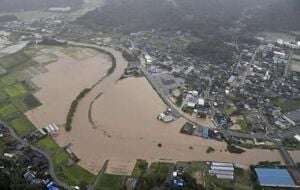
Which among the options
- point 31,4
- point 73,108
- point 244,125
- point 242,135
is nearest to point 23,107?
point 73,108

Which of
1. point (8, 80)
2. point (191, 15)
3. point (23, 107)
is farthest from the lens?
point (191, 15)

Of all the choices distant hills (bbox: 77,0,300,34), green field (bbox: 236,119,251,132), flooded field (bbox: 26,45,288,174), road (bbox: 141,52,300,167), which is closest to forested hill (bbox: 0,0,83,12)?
distant hills (bbox: 77,0,300,34)

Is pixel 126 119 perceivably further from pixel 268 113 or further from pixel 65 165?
pixel 268 113

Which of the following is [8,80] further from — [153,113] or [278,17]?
[278,17]

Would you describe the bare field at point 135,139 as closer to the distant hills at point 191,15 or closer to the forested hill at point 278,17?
the distant hills at point 191,15

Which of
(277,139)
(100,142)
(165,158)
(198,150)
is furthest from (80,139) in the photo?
(277,139)
